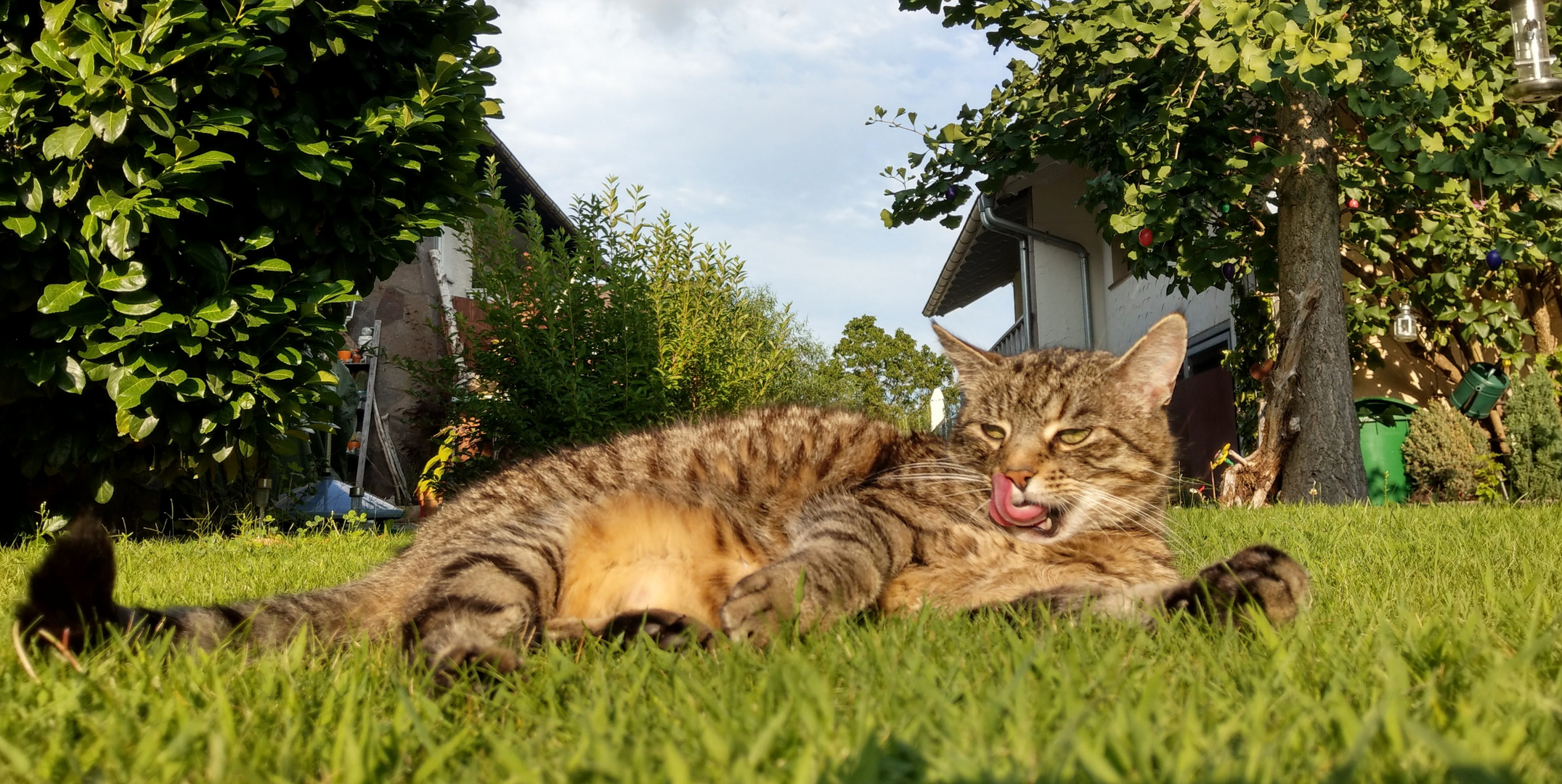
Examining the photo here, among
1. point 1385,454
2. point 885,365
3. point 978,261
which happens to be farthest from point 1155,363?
point 885,365

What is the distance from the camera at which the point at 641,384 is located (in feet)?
20.1

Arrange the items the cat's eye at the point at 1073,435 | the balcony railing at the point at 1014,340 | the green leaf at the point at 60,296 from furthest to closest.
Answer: the balcony railing at the point at 1014,340 < the green leaf at the point at 60,296 < the cat's eye at the point at 1073,435

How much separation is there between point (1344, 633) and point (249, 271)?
4687mm

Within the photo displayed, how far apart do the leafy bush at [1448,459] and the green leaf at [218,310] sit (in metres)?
8.74

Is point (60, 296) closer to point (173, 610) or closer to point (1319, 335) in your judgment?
point (173, 610)

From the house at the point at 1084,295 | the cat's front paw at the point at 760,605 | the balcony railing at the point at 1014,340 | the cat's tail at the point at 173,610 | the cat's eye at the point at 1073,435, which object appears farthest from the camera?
the balcony railing at the point at 1014,340

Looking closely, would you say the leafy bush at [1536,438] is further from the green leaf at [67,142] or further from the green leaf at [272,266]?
the green leaf at [67,142]

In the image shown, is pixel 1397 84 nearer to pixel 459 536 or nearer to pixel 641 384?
pixel 641 384

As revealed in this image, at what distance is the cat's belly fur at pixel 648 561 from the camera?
236 cm

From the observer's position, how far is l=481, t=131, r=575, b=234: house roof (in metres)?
12.1

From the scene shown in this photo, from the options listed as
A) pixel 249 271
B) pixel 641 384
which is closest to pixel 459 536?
pixel 249 271

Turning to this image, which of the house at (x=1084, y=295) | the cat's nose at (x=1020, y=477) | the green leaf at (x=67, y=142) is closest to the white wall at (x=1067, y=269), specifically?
the house at (x=1084, y=295)

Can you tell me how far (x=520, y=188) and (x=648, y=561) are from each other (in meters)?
12.7

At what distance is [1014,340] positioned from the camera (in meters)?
18.8
